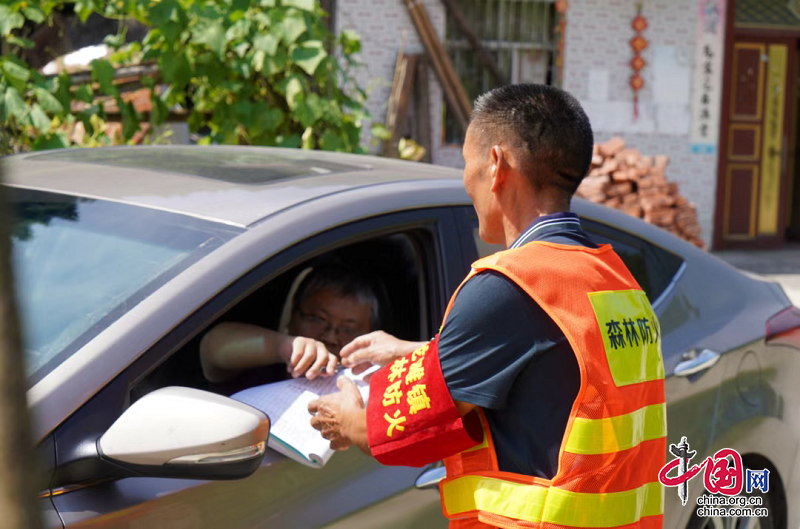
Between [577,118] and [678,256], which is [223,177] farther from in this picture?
[678,256]

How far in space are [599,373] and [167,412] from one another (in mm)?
716

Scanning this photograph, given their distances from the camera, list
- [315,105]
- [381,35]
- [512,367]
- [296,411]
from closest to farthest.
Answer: [512,367] → [296,411] → [315,105] → [381,35]

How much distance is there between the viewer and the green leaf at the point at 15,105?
4.36m

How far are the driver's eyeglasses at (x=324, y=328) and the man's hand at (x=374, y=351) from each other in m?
0.49

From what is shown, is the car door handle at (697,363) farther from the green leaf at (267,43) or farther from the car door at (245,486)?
the green leaf at (267,43)

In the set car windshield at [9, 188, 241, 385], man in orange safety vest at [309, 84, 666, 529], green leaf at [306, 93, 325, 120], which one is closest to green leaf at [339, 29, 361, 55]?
green leaf at [306, 93, 325, 120]

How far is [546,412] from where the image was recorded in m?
1.49

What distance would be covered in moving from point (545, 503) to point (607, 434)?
0.15 meters

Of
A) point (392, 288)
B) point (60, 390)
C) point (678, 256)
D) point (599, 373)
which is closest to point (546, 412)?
point (599, 373)

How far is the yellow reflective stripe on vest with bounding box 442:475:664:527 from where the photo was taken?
1.49 meters

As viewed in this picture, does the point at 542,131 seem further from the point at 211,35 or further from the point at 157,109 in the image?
the point at 157,109

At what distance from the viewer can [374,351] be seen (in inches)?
74.0

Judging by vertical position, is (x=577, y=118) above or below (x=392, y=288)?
above

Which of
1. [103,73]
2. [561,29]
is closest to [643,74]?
[561,29]
